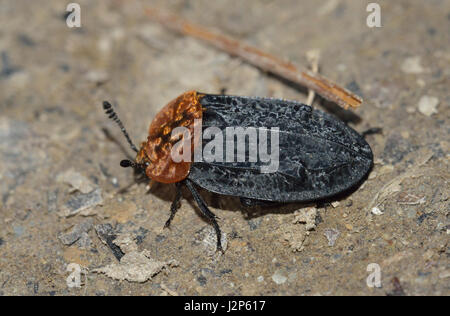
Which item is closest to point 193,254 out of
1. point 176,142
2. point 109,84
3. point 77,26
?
point 176,142

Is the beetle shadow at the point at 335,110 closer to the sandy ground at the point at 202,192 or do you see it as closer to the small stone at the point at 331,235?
the sandy ground at the point at 202,192

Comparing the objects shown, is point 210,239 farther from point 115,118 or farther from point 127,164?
point 115,118

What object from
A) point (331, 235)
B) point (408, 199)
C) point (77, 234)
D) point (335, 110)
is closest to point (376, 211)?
point (408, 199)

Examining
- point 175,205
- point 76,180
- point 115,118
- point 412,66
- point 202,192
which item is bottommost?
point 175,205

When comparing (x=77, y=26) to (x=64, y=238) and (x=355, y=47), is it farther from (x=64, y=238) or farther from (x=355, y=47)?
(x=355, y=47)

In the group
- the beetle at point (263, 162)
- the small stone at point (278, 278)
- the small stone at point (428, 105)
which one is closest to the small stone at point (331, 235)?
the beetle at point (263, 162)

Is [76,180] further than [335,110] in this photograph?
No

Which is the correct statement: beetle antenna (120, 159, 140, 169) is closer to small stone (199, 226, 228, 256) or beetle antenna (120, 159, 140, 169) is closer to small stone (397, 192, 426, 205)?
small stone (199, 226, 228, 256)
